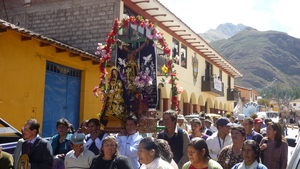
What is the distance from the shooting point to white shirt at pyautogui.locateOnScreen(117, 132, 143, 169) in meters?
4.84

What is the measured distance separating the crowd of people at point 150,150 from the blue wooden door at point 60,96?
5.21m

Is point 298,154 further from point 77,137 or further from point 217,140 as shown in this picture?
point 77,137

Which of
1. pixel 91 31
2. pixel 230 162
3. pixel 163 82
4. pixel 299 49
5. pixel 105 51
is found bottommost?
pixel 230 162

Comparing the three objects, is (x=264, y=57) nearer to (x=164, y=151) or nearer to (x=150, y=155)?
(x=164, y=151)

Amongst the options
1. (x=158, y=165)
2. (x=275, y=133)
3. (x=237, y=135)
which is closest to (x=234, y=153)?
(x=237, y=135)

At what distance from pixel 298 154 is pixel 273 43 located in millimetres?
153657

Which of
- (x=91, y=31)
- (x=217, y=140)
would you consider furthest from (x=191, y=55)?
(x=217, y=140)

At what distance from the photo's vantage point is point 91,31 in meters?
13.8

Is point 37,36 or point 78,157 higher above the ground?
point 37,36

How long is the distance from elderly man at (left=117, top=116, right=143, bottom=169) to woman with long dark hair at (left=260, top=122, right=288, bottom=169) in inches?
Result: 85.2

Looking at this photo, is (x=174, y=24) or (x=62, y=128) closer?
(x=62, y=128)

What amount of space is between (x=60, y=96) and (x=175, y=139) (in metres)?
7.45

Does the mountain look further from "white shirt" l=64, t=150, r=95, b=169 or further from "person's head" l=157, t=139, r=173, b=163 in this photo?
"person's head" l=157, t=139, r=173, b=163

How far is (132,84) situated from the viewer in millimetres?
6754
